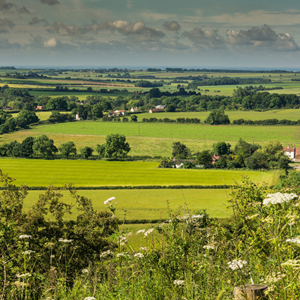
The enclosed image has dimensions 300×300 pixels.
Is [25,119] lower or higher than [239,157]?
higher

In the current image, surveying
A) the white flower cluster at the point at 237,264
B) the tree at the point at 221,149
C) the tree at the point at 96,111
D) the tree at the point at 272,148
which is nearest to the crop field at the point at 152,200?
the tree at the point at 221,149

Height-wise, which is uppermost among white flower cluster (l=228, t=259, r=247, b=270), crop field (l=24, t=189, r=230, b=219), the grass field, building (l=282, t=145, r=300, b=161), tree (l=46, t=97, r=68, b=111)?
white flower cluster (l=228, t=259, r=247, b=270)

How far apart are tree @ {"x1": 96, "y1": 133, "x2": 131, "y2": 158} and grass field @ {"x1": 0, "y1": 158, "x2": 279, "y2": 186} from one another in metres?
4.60

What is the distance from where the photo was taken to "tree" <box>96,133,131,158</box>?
73.8 metres

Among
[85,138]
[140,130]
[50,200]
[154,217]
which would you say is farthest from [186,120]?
[50,200]

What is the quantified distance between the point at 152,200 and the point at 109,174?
60.1ft

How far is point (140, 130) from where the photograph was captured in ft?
352

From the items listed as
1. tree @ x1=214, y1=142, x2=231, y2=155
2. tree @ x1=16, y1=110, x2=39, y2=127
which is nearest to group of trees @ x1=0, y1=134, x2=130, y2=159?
tree @ x1=214, y1=142, x2=231, y2=155

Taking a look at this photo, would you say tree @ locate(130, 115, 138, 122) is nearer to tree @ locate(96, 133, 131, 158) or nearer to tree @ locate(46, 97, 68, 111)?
tree @ locate(46, 97, 68, 111)

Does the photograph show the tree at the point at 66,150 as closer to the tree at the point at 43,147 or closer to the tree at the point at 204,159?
the tree at the point at 43,147

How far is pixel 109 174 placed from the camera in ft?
194

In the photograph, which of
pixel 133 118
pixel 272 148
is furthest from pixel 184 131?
pixel 272 148

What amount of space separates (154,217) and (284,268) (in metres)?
31.2

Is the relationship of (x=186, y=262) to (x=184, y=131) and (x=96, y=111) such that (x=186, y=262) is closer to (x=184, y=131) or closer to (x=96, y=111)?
(x=184, y=131)
